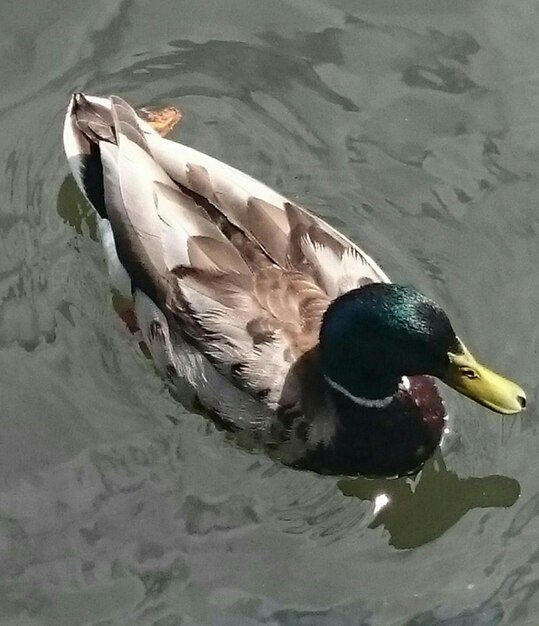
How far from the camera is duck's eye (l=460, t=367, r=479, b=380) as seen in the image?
14.7ft

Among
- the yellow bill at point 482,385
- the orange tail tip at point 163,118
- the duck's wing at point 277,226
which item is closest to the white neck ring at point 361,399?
the duck's wing at point 277,226

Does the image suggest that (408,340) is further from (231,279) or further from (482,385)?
(231,279)

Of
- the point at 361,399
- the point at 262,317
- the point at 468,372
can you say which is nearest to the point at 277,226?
the point at 262,317

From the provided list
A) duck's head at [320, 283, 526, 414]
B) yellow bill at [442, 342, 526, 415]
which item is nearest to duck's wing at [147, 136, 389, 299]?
duck's head at [320, 283, 526, 414]

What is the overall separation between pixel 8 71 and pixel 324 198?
1571mm

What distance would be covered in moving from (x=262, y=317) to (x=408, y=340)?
56 cm

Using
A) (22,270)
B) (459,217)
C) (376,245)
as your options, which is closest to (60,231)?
(22,270)

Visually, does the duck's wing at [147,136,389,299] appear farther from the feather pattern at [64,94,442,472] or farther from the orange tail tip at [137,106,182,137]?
the orange tail tip at [137,106,182,137]

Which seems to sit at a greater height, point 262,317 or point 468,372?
point 262,317

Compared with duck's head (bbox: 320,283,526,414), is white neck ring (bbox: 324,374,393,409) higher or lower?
lower

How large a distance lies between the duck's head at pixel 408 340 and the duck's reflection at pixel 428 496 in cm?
65

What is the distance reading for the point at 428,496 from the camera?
5234 mm

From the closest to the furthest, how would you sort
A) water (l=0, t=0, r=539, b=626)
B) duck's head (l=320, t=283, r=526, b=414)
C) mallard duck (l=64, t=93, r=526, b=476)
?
duck's head (l=320, t=283, r=526, b=414) < mallard duck (l=64, t=93, r=526, b=476) < water (l=0, t=0, r=539, b=626)

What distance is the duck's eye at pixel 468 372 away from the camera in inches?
177
